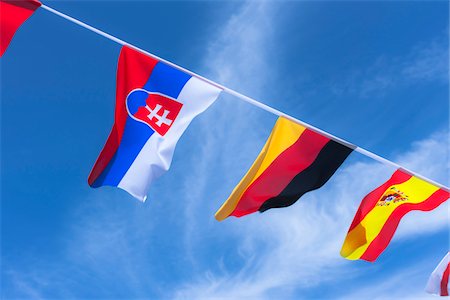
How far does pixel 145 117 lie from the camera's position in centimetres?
745

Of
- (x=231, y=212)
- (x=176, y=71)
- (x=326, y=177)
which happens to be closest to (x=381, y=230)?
(x=326, y=177)

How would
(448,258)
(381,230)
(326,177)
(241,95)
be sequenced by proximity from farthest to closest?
1. (448,258)
2. (381,230)
3. (326,177)
4. (241,95)

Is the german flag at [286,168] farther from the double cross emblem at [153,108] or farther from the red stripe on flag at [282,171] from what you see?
the double cross emblem at [153,108]

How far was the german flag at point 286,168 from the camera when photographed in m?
7.41

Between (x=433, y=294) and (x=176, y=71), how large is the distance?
24.6 feet

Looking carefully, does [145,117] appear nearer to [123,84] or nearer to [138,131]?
[138,131]

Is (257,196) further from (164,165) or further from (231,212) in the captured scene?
(164,165)

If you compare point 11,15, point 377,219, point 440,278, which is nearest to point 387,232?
point 377,219

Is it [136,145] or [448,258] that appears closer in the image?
[136,145]

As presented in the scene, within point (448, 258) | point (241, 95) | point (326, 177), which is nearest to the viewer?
point (241, 95)

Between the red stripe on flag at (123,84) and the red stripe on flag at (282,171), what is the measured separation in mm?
2361

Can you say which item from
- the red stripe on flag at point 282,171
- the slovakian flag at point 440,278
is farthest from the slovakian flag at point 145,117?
the slovakian flag at point 440,278

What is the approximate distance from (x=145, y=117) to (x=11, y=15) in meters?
2.75

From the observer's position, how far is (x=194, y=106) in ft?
24.2
